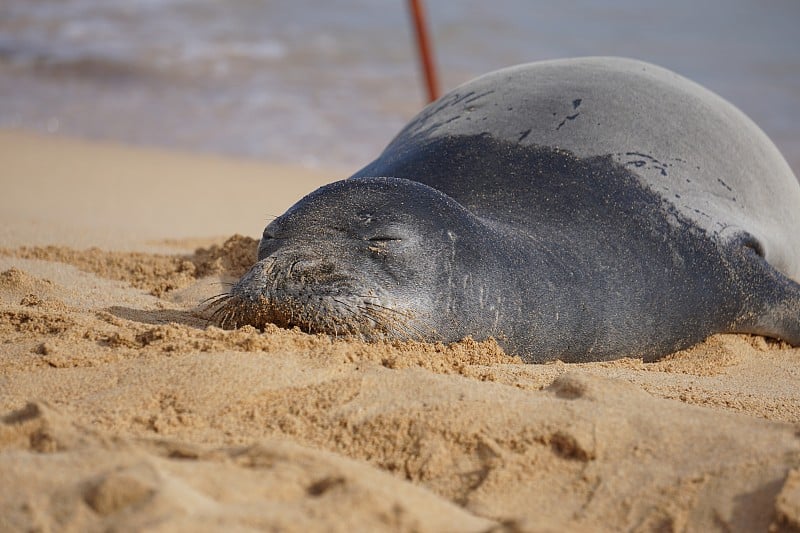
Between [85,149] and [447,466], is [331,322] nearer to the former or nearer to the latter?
[447,466]

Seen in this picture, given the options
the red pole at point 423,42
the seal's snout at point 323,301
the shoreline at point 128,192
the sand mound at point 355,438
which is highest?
the red pole at point 423,42

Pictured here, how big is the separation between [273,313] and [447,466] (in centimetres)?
85

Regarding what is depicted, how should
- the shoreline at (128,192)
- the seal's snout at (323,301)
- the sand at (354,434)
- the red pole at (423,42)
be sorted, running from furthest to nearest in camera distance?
the red pole at (423,42) < the shoreline at (128,192) < the seal's snout at (323,301) < the sand at (354,434)

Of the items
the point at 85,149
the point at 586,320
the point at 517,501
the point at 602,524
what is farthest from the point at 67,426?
the point at 85,149

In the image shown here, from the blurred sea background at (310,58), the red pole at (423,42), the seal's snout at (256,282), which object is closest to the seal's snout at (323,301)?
the seal's snout at (256,282)

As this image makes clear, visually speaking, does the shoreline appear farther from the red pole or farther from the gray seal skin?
the gray seal skin

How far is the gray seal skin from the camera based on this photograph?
2.84 metres

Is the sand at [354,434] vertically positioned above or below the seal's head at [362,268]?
below

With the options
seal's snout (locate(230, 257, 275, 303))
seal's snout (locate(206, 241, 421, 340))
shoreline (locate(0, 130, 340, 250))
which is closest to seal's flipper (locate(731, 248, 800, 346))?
seal's snout (locate(206, 241, 421, 340))

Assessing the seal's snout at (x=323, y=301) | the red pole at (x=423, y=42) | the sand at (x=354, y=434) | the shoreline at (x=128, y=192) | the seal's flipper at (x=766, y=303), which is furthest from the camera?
the red pole at (x=423, y=42)

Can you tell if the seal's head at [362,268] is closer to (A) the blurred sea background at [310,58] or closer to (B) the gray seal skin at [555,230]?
(B) the gray seal skin at [555,230]

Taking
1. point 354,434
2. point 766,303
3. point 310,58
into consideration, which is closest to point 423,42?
point 766,303

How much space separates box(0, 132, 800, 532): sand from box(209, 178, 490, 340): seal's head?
86 millimetres

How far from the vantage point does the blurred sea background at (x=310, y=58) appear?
9.55m
